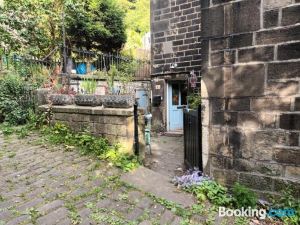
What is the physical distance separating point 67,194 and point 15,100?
4.41 m

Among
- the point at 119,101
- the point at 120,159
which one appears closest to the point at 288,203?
the point at 120,159

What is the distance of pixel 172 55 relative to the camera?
9297mm

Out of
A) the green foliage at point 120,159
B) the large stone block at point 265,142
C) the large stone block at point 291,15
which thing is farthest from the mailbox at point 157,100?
the large stone block at point 291,15

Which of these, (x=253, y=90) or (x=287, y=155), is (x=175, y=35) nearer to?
(x=253, y=90)

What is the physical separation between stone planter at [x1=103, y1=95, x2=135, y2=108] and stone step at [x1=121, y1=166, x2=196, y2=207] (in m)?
1.12

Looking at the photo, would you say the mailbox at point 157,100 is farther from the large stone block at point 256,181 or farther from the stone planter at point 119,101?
the large stone block at point 256,181

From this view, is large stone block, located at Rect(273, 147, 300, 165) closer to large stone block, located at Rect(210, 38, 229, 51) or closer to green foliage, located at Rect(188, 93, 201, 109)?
large stone block, located at Rect(210, 38, 229, 51)

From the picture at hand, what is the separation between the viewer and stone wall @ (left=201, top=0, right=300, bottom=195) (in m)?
3.00

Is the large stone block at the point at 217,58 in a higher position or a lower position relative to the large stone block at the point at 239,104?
higher

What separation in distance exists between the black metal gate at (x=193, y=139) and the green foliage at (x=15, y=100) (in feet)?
13.4

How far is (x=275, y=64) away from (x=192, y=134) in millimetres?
1831

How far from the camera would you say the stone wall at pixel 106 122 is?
411 centimetres

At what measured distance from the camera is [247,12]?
324 centimetres

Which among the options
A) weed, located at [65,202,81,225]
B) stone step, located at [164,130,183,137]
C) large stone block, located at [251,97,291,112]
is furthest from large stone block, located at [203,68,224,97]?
stone step, located at [164,130,183,137]
